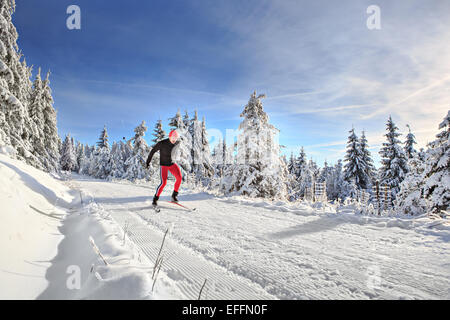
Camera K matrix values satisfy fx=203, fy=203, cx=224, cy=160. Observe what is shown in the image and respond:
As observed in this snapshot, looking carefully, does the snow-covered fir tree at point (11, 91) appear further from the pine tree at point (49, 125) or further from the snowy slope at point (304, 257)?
the snowy slope at point (304, 257)

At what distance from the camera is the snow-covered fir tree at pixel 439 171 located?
7684 millimetres

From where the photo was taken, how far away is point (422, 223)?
12.4ft

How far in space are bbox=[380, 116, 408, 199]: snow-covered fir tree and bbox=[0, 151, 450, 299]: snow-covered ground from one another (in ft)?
85.8

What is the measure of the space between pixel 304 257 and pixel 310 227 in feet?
5.24

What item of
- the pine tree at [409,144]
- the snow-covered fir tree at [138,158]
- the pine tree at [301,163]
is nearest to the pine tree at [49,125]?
the snow-covered fir tree at [138,158]

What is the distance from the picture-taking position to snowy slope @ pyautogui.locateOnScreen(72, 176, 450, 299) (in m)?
1.70

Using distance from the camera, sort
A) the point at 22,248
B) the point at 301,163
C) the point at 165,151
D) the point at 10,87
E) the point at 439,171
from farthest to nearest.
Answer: the point at 301,163, the point at 10,87, the point at 439,171, the point at 165,151, the point at 22,248

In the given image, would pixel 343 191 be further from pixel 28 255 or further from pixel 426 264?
pixel 28 255

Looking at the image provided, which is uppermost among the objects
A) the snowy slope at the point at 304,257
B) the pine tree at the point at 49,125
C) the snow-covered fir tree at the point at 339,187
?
the pine tree at the point at 49,125

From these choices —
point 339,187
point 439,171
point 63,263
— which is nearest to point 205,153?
point 439,171

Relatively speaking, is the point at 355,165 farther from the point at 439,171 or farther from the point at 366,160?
the point at 439,171

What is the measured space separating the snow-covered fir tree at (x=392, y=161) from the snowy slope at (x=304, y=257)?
26.2 meters

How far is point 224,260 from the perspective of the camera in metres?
2.28
